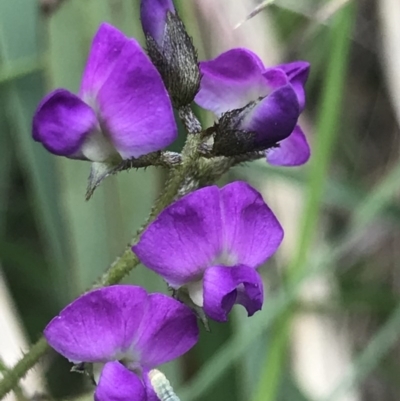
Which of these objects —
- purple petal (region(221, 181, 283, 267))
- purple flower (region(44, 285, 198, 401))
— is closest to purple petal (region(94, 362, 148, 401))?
purple flower (region(44, 285, 198, 401))

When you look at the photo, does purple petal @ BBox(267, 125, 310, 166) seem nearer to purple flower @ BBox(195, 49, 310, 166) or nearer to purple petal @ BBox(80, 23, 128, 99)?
purple flower @ BBox(195, 49, 310, 166)

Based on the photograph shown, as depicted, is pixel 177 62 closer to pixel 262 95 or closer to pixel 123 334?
pixel 262 95

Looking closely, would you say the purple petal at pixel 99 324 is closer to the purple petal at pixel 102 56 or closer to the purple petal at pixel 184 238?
the purple petal at pixel 184 238

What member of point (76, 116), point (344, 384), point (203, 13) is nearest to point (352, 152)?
point (203, 13)

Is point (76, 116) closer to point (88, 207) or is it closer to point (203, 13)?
point (88, 207)

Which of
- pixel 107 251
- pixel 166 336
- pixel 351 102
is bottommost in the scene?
pixel 351 102

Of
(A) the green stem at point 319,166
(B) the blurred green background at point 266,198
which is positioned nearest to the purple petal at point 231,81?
(B) the blurred green background at point 266,198

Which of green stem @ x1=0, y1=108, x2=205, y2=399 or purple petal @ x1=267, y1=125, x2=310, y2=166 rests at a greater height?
green stem @ x1=0, y1=108, x2=205, y2=399

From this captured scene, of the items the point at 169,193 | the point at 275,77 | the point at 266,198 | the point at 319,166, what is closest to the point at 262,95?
the point at 275,77

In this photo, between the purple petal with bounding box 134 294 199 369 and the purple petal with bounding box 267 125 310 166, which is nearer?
the purple petal with bounding box 134 294 199 369
